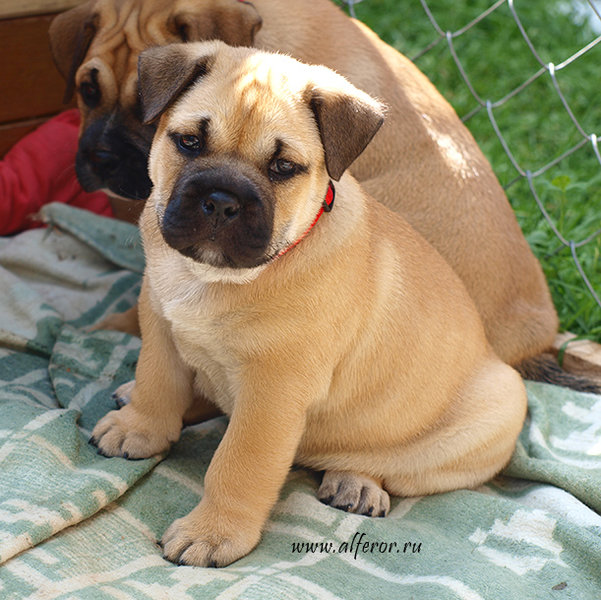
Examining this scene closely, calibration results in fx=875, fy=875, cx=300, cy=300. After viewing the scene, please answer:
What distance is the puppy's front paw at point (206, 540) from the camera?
2.90 meters

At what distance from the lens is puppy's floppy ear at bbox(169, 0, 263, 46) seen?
12.2 ft

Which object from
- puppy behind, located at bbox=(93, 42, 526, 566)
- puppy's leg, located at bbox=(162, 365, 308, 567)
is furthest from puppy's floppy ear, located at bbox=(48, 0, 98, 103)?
puppy's leg, located at bbox=(162, 365, 308, 567)

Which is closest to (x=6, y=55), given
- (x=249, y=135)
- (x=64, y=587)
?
(x=249, y=135)

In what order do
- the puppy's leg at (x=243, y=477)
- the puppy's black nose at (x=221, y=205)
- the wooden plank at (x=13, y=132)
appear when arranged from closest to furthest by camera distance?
the puppy's black nose at (x=221, y=205)
the puppy's leg at (x=243, y=477)
the wooden plank at (x=13, y=132)

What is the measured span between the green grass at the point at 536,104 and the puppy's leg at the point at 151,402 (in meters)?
2.38

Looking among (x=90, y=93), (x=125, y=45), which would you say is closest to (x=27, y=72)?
(x=90, y=93)

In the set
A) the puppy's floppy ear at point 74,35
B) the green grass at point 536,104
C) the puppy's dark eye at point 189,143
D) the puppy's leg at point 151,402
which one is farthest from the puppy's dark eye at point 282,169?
Result: the green grass at point 536,104

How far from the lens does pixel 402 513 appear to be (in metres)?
3.41

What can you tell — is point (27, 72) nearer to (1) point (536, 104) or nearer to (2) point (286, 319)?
(2) point (286, 319)

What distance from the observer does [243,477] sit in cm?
295

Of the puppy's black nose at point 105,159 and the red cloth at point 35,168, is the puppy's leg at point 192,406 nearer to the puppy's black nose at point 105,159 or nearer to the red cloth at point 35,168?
the puppy's black nose at point 105,159

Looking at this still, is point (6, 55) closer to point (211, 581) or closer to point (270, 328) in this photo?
point (270, 328)

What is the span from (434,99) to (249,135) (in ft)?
6.97

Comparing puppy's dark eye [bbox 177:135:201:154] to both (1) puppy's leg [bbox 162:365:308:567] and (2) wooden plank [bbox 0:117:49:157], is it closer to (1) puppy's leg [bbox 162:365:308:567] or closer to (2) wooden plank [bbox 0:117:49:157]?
(1) puppy's leg [bbox 162:365:308:567]
